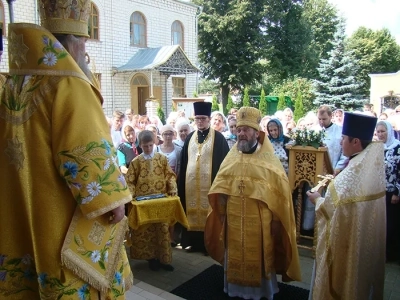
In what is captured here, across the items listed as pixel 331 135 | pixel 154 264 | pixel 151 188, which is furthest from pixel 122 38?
pixel 154 264

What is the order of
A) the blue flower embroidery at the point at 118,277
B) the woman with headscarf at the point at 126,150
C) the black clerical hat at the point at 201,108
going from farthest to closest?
the woman with headscarf at the point at 126,150, the black clerical hat at the point at 201,108, the blue flower embroidery at the point at 118,277

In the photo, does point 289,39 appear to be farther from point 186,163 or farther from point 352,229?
point 352,229

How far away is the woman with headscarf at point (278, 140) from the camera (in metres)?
5.65

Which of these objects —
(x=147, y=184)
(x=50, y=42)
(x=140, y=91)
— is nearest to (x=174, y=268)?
(x=147, y=184)

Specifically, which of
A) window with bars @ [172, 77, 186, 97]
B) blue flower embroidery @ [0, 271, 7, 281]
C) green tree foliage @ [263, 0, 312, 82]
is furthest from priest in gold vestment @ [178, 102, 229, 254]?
green tree foliage @ [263, 0, 312, 82]

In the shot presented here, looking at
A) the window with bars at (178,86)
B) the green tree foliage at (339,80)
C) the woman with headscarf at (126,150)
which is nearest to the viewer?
the woman with headscarf at (126,150)

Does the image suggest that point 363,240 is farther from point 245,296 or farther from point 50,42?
point 50,42

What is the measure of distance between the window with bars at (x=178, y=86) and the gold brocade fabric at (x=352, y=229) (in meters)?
22.6

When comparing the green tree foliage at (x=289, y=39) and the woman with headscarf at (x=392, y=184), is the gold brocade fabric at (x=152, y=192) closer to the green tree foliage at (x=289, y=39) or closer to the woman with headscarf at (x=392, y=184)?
the woman with headscarf at (x=392, y=184)

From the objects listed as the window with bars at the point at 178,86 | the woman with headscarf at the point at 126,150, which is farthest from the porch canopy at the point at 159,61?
the woman with headscarf at the point at 126,150

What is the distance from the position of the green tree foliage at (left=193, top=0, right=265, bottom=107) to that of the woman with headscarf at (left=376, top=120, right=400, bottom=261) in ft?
88.1

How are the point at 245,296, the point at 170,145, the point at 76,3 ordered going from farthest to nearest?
the point at 170,145 → the point at 245,296 → the point at 76,3

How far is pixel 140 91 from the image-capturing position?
23.3 m

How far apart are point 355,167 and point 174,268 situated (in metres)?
2.82
